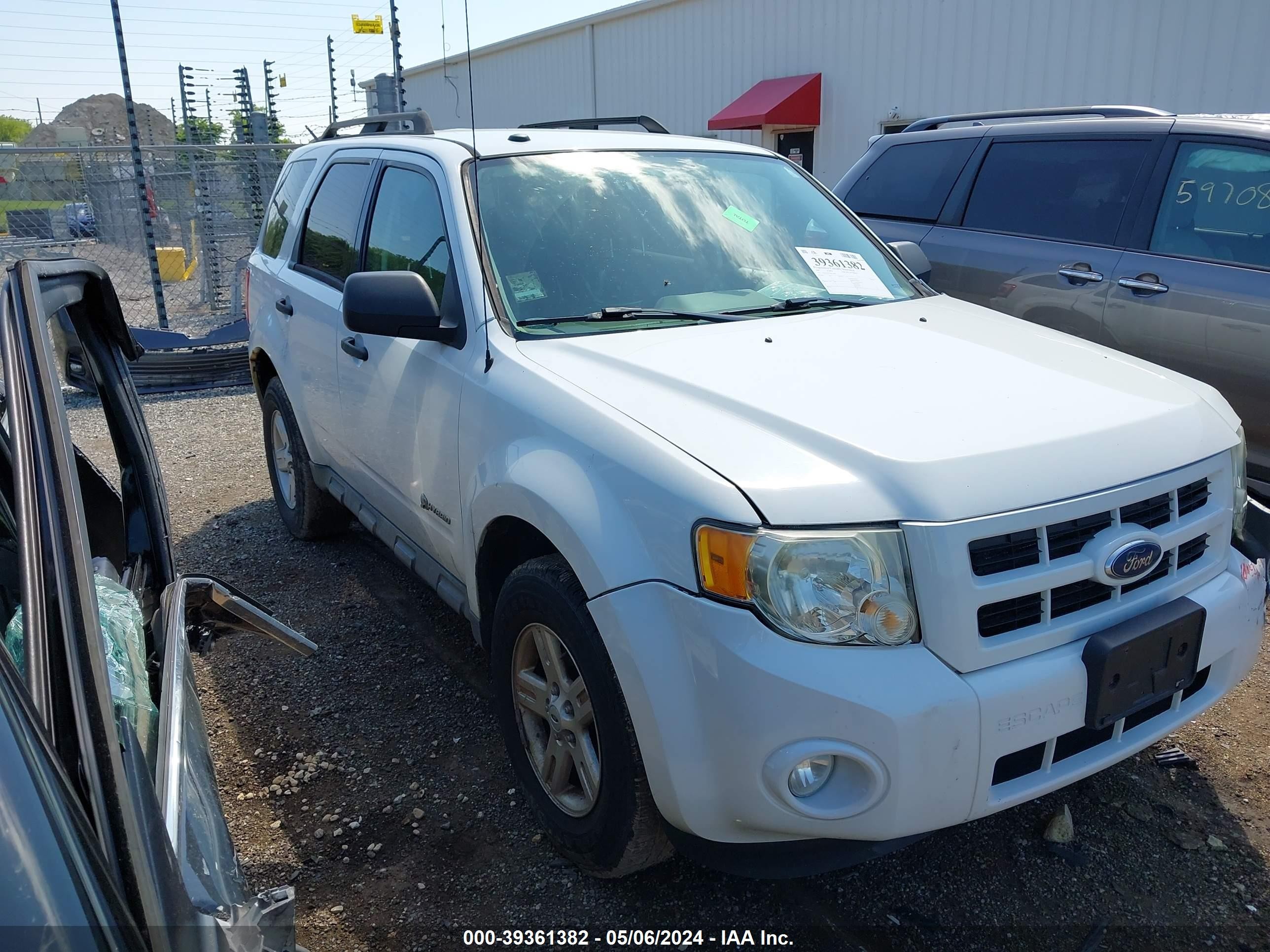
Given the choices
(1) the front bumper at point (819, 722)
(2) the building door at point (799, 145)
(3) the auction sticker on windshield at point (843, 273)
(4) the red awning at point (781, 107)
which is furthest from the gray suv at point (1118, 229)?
(2) the building door at point (799, 145)

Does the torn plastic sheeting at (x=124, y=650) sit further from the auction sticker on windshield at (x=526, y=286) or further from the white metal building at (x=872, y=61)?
the white metal building at (x=872, y=61)

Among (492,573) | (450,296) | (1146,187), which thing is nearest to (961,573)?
(492,573)

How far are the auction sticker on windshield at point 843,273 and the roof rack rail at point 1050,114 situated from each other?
250 centimetres

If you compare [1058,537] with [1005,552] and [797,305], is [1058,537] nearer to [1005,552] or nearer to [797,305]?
[1005,552]

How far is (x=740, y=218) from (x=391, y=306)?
4.22ft

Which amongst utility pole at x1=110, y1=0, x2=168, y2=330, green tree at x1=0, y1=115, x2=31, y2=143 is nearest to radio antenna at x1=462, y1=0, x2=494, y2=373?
utility pole at x1=110, y1=0, x2=168, y2=330

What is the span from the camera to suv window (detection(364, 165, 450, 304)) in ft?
10.6

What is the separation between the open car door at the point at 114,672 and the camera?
123cm

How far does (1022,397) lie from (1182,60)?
9.95 metres

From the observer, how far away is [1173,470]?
227 centimetres

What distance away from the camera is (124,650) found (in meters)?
1.97

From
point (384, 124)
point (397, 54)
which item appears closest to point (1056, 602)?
point (384, 124)

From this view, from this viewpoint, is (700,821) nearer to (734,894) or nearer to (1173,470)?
(734,894)

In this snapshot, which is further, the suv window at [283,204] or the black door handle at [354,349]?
the suv window at [283,204]
